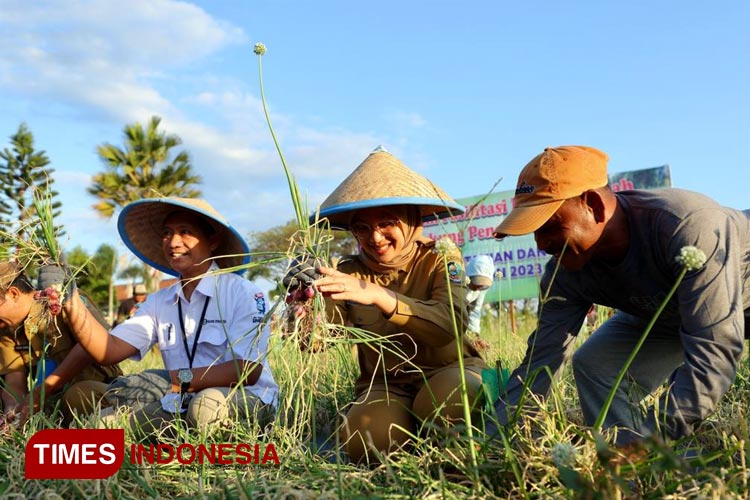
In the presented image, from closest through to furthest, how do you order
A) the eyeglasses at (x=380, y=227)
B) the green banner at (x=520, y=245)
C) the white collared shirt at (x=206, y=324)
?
the eyeglasses at (x=380, y=227)
the white collared shirt at (x=206, y=324)
the green banner at (x=520, y=245)

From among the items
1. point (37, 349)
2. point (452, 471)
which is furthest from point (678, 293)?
point (37, 349)

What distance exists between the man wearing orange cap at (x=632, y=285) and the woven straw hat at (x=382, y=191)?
0.50 metres

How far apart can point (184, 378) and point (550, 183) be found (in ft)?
5.84

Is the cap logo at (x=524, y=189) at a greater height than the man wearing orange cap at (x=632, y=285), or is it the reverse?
the cap logo at (x=524, y=189)

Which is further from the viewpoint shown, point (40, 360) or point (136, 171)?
point (136, 171)

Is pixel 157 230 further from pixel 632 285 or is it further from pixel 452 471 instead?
pixel 632 285

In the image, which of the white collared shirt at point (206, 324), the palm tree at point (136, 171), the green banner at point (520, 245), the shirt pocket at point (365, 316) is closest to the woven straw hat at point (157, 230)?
the white collared shirt at point (206, 324)

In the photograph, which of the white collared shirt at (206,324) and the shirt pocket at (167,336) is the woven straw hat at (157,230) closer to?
the white collared shirt at (206,324)

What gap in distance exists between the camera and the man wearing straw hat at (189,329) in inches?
114

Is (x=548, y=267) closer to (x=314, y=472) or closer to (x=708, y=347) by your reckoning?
(x=708, y=347)

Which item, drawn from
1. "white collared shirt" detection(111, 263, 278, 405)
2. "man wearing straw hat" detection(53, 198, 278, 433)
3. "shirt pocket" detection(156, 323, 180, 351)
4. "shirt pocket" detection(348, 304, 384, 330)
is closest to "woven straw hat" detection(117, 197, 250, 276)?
"man wearing straw hat" detection(53, 198, 278, 433)

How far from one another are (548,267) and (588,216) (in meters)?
0.47

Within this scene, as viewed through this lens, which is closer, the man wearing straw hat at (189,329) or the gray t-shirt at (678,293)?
the gray t-shirt at (678,293)

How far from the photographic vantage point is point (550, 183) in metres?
2.08
